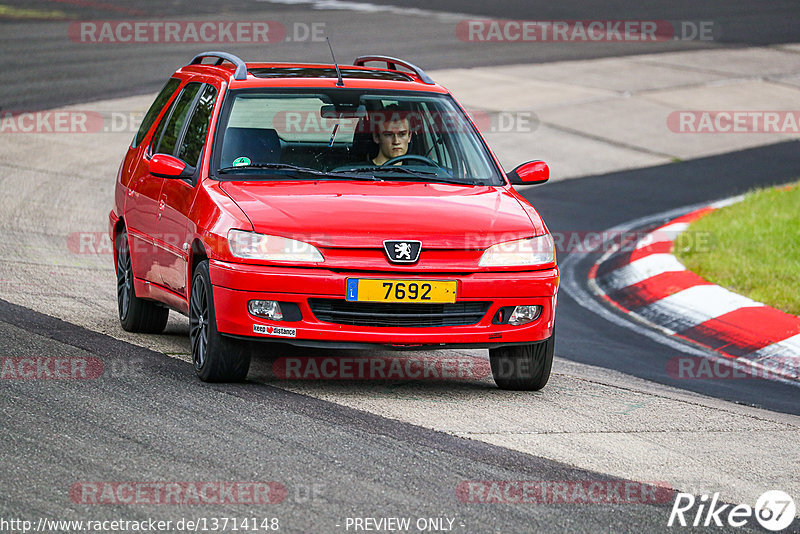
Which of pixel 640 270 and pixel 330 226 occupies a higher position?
pixel 330 226

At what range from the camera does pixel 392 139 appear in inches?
311

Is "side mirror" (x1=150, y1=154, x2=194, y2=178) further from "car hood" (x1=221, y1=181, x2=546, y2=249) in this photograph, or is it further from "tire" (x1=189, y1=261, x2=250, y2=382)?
"tire" (x1=189, y1=261, x2=250, y2=382)

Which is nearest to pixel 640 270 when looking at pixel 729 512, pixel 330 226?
pixel 330 226

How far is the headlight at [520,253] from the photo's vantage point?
6.77 metres

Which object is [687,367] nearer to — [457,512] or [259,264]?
[259,264]

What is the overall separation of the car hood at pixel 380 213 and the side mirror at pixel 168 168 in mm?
359

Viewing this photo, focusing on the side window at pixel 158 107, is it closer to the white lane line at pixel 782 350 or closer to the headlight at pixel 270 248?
the headlight at pixel 270 248

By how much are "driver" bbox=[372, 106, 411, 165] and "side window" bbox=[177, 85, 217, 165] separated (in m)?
0.98

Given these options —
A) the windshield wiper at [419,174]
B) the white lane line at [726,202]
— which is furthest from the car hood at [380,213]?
the white lane line at [726,202]

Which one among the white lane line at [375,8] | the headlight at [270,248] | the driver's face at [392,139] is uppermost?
the driver's face at [392,139]

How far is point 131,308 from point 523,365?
2.70 metres

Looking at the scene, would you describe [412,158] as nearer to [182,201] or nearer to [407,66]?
[407,66]

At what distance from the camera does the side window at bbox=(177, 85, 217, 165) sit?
7.76 metres

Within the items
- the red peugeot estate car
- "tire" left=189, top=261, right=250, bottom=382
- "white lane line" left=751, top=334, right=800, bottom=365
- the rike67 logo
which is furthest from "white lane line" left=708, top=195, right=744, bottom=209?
A: the rike67 logo
